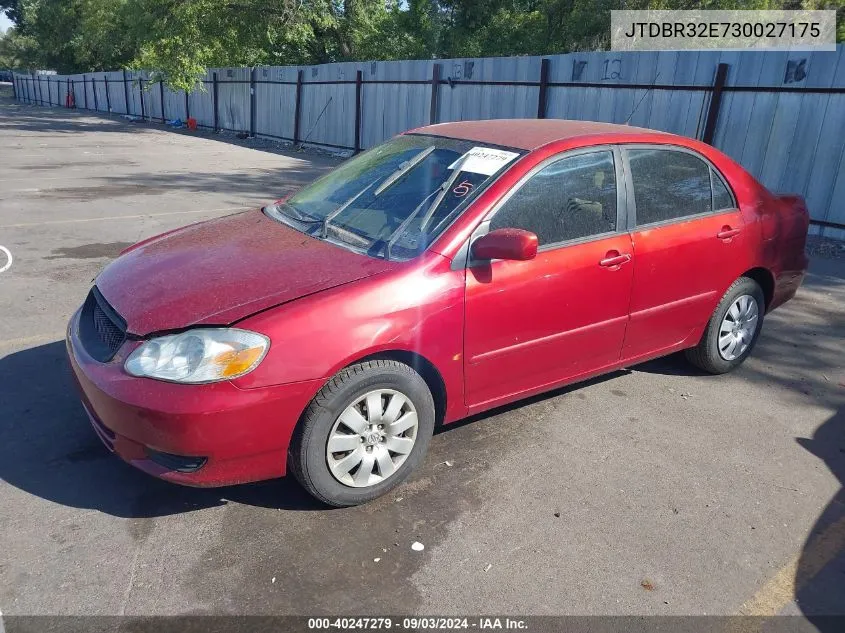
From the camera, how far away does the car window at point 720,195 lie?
13.8 ft

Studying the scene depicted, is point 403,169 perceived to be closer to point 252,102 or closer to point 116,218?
point 116,218

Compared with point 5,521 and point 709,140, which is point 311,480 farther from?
point 709,140

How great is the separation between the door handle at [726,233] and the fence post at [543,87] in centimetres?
883

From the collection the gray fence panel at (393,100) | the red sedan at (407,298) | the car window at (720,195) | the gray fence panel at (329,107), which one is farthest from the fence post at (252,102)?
the car window at (720,195)

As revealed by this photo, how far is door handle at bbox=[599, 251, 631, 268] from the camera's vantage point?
356 centimetres

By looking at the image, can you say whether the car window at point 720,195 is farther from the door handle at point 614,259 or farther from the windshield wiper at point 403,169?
→ the windshield wiper at point 403,169

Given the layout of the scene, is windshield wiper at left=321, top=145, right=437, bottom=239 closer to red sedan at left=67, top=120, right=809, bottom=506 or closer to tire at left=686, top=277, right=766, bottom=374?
red sedan at left=67, top=120, right=809, bottom=506

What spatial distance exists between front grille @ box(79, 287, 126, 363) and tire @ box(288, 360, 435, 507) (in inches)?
35.9

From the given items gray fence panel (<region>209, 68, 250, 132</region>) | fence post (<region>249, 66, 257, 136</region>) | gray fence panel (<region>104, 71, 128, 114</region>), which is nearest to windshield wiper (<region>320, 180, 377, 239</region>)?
fence post (<region>249, 66, 257, 136</region>)

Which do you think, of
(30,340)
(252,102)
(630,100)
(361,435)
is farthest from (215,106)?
(361,435)

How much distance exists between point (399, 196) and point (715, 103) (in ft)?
26.4

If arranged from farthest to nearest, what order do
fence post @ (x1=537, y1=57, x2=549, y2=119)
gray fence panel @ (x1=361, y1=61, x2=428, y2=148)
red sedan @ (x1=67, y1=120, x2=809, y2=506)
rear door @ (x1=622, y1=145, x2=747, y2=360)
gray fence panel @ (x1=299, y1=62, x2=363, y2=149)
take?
gray fence panel @ (x1=299, y1=62, x2=363, y2=149) → gray fence panel @ (x1=361, y1=61, x2=428, y2=148) → fence post @ (x1=537, y1=57, x2=549, y2=119) → rear door @ (x1=622, y1=145, x2=747, y2=360) → red sedan @ (x1=67, y1=120, x2=809, y2=506)

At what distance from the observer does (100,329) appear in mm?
→ 3098

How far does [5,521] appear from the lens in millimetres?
2816
